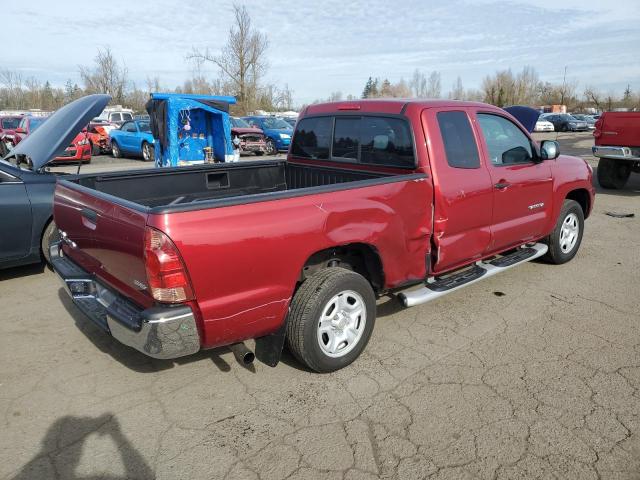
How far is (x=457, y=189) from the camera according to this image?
390 centimetres

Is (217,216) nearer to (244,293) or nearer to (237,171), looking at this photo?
(244,293)

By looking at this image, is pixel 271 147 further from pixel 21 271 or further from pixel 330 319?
pixel 330 319

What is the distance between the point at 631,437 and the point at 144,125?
18614 mm

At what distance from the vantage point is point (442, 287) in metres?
3.98

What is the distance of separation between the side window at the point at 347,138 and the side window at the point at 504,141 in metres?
1.11

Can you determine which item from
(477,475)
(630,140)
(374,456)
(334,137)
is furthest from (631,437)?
(630,140)

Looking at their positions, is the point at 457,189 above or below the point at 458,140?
below

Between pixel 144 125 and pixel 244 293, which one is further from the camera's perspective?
pixel 144 125

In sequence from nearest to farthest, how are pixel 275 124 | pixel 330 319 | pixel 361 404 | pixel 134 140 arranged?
pixel 361 404
pixel 330 319
pixel 134 140
pixel 275 124

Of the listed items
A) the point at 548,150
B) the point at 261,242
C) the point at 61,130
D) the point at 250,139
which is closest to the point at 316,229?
the point at 261,242

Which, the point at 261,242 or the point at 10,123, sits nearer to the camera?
the point at 261,242

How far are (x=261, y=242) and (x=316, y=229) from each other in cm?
40

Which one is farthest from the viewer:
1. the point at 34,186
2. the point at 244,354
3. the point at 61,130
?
the point at 34,186

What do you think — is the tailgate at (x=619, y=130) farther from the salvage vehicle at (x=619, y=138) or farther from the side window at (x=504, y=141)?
the side window at (x=504, y=141)
